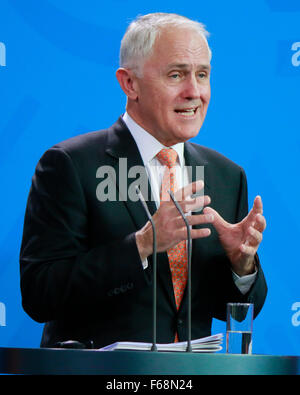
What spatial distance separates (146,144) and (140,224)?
32 centimetres

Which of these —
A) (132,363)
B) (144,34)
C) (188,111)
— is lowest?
(132,363)

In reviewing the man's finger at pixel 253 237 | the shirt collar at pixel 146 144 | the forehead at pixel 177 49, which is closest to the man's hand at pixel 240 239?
the man's finger at pixel 253 237

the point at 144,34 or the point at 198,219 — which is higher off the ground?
the point at 144,34

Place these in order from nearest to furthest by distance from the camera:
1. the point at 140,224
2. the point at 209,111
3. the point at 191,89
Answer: the point at 140,224 < the point at 191,89 < the point at 209,111

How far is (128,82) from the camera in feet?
8.52

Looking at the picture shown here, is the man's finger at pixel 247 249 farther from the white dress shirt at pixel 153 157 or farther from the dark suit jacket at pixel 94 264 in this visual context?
the white dress shirt at pixel 153 157

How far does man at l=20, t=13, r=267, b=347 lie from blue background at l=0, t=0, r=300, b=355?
0.45m

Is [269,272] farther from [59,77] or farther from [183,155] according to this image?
[59,77]

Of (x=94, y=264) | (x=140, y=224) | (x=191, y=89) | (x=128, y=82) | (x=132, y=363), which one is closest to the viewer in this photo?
(x=132, y=363)

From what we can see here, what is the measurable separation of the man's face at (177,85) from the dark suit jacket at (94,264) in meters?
0.13

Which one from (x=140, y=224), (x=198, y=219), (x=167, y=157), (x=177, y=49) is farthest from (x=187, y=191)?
(x=177, y=49)

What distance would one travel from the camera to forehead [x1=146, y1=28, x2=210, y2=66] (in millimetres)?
2461

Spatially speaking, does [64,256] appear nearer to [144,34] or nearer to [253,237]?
[253,237]
